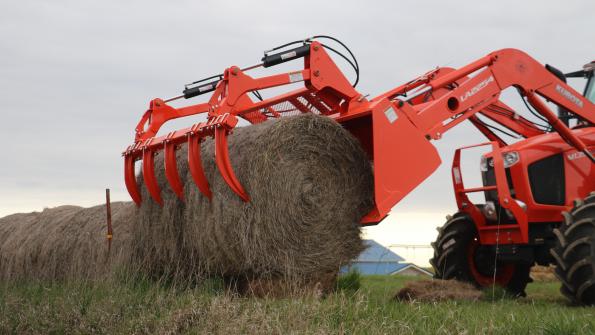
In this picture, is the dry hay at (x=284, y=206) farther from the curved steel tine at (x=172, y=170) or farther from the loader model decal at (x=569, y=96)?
the loader model decal at (x=569, y=96)

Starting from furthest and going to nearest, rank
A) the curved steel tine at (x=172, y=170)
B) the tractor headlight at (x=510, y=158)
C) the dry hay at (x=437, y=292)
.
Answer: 1. the tractor headlight at (x=510, y=158)
2. the curved steel tine at (x=172, y=170)
3. the dry hay at (x=437, y=292)

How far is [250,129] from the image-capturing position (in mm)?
7812

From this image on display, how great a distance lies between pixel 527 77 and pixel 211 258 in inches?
165

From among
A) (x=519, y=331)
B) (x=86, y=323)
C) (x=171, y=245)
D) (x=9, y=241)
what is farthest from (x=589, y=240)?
(x=9, y=241)

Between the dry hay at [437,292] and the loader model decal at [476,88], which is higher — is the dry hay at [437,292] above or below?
below

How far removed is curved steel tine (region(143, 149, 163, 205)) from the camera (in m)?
8.81

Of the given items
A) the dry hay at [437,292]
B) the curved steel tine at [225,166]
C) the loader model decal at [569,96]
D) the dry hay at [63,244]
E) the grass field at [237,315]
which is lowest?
the dry hay at [437,292]

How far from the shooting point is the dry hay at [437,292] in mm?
8102

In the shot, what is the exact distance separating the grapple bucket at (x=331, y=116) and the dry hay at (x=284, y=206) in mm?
176

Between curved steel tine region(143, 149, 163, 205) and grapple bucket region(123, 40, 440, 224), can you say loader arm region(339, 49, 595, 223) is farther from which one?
curved steel tine region(143, 149, 163, 205)

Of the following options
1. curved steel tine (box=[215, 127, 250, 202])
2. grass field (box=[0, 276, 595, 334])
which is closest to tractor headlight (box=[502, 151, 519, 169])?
grass field (box=[0, 276, 595, 334])

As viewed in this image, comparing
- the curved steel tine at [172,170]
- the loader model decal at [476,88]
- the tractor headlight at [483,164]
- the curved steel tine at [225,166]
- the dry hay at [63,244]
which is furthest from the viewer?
the dry hay at [63,244]

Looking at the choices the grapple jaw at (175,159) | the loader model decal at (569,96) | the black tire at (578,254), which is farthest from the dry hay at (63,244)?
the loader model decal at (569,96)

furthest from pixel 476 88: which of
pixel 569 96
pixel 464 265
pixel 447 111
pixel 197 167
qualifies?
pixel 197 167
